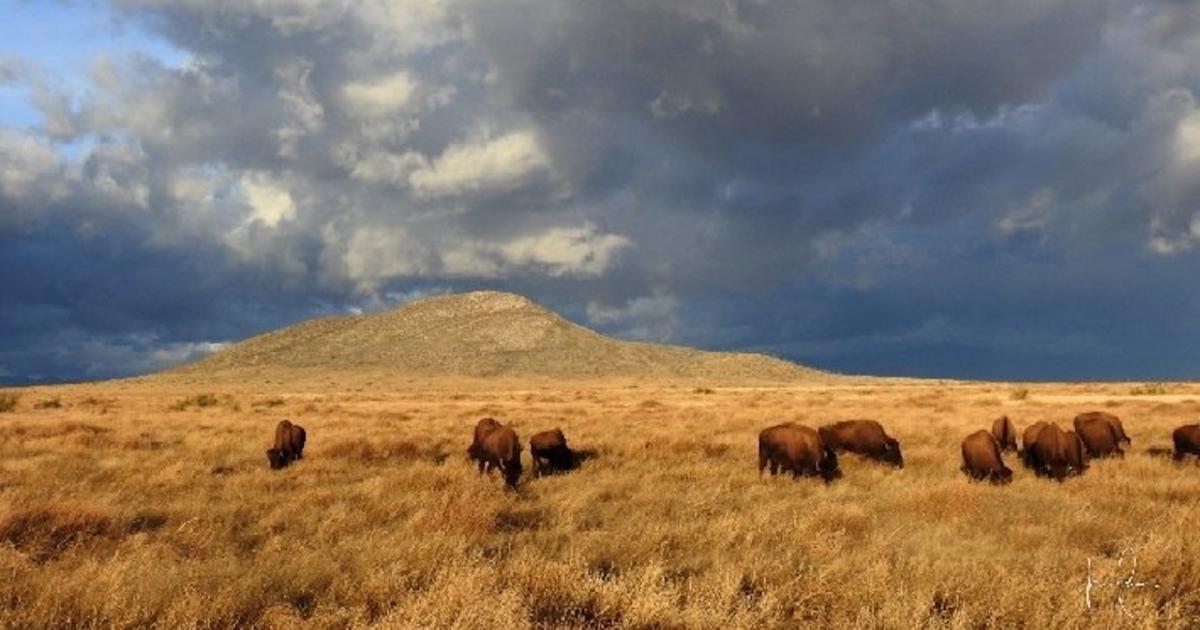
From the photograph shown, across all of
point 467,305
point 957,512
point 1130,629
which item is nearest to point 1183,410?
point 957,512

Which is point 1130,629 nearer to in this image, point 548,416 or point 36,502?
point 36,502

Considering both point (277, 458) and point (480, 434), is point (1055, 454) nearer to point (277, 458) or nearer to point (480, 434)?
point (480, 434)

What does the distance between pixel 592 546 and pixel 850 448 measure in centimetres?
1118

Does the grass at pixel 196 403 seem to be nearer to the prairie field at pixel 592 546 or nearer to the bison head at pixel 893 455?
the prairie field at pixel 592 546

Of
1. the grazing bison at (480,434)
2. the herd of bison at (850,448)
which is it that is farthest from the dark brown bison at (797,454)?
the grazing bison at (480,434)

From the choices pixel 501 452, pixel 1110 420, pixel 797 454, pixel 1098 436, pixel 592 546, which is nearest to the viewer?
pixel 592 546

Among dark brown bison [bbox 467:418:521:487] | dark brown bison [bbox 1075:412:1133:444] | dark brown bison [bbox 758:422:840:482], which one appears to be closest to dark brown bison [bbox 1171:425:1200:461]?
dark brown bison [bbox 1075:412:1133:444]

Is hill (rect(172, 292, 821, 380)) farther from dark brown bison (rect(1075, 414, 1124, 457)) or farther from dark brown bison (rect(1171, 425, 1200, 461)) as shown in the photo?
dark brown bison (rect(1171, 425, 1200, 461))

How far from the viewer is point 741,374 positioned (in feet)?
441

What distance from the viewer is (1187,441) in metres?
17.7

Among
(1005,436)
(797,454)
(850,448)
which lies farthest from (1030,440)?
(797,454)

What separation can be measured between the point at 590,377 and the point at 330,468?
10640 centimetres

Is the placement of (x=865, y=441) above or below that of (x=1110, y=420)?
below

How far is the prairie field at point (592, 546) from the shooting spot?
652cm
